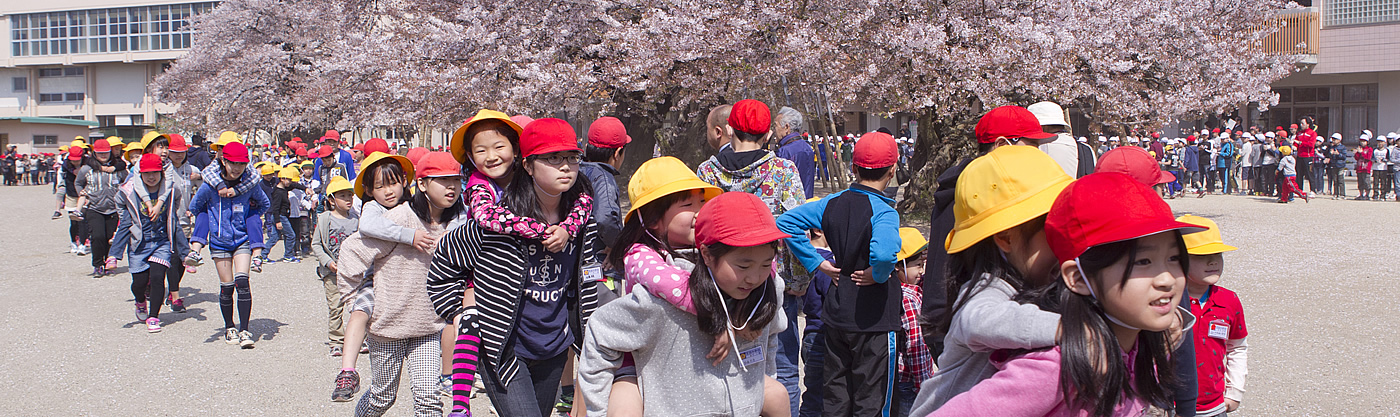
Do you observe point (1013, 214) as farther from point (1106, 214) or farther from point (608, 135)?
point (608, 135)

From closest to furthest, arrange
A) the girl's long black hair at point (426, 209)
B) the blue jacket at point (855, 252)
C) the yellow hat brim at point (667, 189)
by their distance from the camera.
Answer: the yellow hat brim at point (667, 189)
the blue jacket at point (855, 252)
the girl's long black hair at point (426, 209)

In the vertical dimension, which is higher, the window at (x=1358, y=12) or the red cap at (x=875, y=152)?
the window at (x=1358, y=12)

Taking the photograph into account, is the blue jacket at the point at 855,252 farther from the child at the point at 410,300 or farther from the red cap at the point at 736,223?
the child at the point at 410,300

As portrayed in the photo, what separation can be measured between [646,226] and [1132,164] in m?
1.77

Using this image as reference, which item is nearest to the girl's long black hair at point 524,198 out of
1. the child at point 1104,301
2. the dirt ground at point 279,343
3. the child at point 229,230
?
the child at point 1104,301

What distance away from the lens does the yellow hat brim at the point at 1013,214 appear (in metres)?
1.97

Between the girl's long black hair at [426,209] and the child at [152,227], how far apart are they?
438 cm

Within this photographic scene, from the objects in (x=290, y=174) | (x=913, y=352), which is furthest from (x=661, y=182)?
(x=290, y=174)

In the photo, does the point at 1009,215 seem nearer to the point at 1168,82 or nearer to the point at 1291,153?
the point at 1168,82

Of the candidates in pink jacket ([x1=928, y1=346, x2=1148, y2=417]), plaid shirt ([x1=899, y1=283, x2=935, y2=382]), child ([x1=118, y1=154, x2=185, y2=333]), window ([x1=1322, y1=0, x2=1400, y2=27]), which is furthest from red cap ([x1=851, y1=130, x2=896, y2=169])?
window ([x1=1322, y1=0, x2=1400, y2=27])

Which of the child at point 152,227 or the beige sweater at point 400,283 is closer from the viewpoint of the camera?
the beige sweater at point 400,283

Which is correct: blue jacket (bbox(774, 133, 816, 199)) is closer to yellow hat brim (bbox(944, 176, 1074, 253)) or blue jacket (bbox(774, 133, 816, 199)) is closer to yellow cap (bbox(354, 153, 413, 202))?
yellow cap (bbox(354, 153, 413, 202))

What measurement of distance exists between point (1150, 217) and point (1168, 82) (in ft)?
54.1

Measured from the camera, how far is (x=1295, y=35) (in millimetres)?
29109
